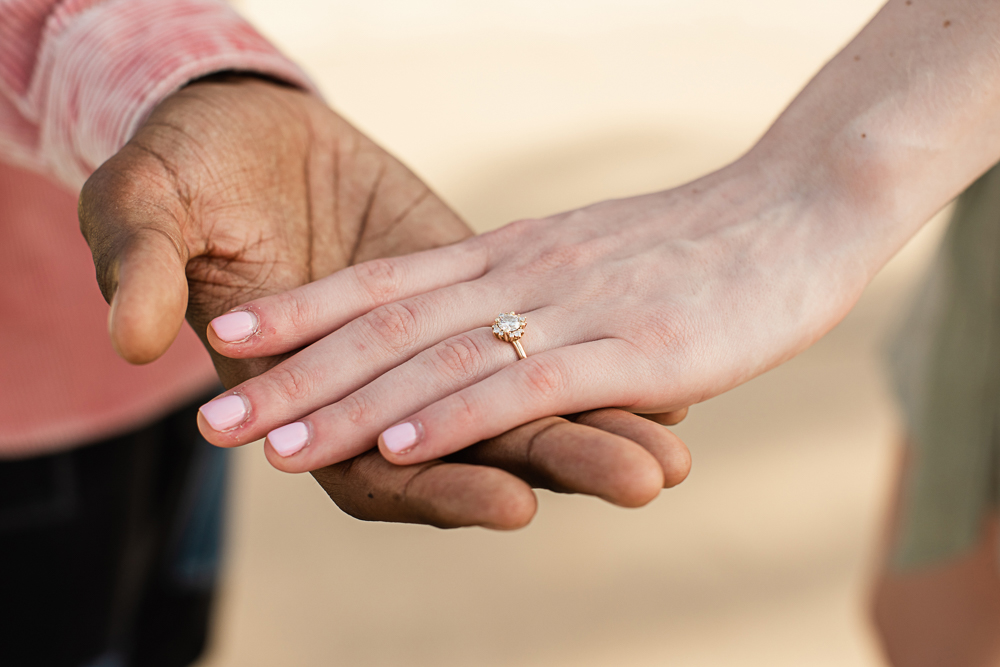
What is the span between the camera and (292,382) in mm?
704

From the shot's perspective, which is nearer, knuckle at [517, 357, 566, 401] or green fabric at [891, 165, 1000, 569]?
knuckle at [517, 357, 566, 401]

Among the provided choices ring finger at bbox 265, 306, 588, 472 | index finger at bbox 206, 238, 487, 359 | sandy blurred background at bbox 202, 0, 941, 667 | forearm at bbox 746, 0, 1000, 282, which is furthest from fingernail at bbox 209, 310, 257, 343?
sandy blurred background at bbox 202, 0, 941, 667

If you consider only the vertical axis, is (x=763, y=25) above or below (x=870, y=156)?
above

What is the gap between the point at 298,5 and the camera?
125 inches

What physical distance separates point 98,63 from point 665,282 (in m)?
0.70

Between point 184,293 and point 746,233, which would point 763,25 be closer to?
point 746,233

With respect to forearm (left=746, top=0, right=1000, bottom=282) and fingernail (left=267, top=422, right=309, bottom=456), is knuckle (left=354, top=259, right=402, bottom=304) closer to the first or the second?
fingernail (left=267, top=422, right=309, bottom=456)

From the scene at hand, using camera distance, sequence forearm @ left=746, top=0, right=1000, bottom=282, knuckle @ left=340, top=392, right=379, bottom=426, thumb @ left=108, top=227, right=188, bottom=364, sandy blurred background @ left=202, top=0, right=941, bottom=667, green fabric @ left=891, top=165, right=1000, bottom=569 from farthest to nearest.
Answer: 1. sandy blurred background @ left=202, top=0, right=941, bottom=667
2. green fabric @ left=891, top=165, right=1000, bottom=569
3. forearm @ left=746, top=0, right=1000, bottom=282
4. knuckle @ left=340, top=392, right=379, bottom=426
5. thumb @ left=108, top=227, right=188, bottom=364

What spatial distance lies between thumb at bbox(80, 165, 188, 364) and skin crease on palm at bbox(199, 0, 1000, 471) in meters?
0.11

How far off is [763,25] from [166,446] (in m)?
3.20

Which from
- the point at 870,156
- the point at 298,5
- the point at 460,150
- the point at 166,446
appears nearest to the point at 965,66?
the point at 870,156

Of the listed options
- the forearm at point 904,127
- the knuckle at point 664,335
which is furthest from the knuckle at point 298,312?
the forearm at point 904,127

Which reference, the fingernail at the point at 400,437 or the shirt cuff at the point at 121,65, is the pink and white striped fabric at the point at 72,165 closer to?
the shirt cuff at the point at 121,65

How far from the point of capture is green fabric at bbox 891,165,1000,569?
1118 millimetres
